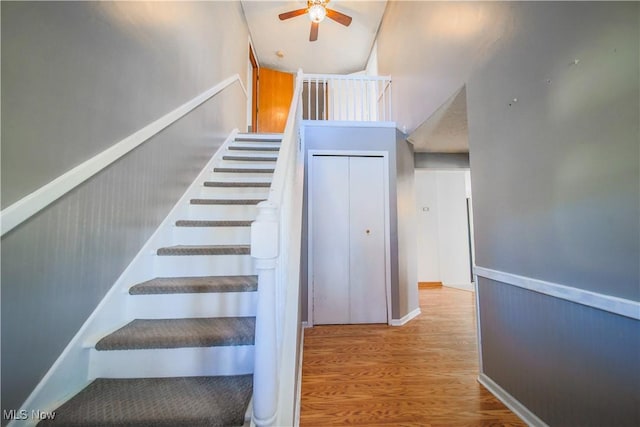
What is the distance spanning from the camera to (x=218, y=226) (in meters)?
1.80

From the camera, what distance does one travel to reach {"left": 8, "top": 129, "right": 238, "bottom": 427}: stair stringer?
0.89 m

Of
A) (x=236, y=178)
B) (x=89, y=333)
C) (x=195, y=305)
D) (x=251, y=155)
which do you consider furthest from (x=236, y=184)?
(x=89, y=333)

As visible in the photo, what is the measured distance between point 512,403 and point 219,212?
7.47 feet

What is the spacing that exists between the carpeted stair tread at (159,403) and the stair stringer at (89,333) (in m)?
0.05

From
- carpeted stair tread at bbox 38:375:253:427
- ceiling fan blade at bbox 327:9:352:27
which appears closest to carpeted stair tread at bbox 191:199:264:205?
carpeted stair tread at bbox 38:375:253:427

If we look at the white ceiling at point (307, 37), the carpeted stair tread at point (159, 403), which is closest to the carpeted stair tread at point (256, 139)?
Answer: the white ceiling at point (307, 37)

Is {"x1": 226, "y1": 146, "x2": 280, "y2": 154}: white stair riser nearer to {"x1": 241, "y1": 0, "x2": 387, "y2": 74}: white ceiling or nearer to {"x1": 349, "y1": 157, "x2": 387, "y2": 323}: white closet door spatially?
{"x1": 349, "y1": 157, "x2": 387, "y2": 323}: white closet door

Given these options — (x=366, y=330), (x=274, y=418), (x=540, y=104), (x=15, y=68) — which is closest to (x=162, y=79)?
(x=15, y=68)

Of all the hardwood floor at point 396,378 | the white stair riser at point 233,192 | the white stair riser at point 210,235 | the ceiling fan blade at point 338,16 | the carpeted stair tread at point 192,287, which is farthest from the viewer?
the ceiling fan blade at point 338,16

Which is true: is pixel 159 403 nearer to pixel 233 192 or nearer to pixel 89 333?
pixel 89 333

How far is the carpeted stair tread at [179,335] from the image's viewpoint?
1087mm

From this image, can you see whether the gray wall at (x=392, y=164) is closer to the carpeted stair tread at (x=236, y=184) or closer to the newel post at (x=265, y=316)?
the carpeted stair tread at (x=236, y=184)

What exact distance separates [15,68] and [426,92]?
271 centimetres

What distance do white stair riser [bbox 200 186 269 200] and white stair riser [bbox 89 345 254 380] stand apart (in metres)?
1.27
